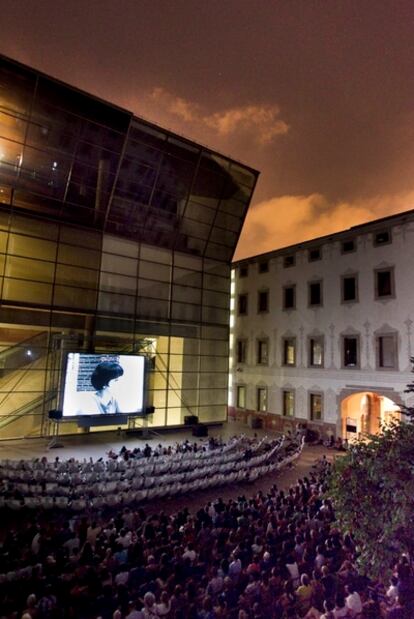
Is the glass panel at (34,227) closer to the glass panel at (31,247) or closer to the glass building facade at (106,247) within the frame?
the glass building facade at (106,247)

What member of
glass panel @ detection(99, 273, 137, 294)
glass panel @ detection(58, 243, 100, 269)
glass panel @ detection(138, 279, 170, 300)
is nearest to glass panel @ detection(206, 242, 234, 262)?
glass panel @ detection(138, 279, 170, 300)

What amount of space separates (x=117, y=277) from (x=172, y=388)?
904 cm

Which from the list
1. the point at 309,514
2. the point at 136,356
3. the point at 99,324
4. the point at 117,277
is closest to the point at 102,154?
the point at 117,277

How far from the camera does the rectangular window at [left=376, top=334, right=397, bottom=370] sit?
880 inches

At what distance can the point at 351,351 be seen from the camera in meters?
24.7

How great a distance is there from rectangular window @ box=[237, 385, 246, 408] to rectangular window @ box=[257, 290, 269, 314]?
695cm

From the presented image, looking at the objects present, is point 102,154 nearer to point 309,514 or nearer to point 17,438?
point 17,438

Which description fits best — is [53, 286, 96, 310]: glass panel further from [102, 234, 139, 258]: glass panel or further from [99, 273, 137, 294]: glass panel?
[102, 234, 139, 258]: glass panel

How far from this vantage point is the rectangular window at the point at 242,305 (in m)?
33.5

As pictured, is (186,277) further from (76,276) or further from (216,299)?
(76,276)

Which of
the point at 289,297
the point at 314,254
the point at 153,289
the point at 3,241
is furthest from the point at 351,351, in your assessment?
the point at 3,241

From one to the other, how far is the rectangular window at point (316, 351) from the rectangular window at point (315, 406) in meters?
2.20

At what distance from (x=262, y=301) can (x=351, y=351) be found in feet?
30.5

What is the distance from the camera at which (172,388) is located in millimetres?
27641
